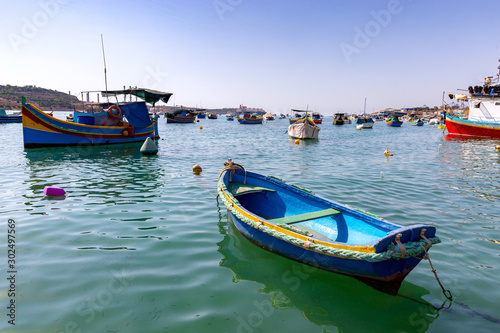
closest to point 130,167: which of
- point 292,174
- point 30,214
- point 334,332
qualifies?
point 30,214

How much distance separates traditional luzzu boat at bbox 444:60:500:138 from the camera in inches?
1205

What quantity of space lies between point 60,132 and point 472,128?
4243cm

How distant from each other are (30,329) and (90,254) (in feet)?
6.58

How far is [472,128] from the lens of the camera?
31609 millimetres

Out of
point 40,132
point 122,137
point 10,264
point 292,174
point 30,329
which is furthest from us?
point 122,137

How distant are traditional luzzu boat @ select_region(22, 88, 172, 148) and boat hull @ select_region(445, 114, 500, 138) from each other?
3443cm

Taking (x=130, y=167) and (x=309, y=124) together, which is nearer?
(x=130, y=167)

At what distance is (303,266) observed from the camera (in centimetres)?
516

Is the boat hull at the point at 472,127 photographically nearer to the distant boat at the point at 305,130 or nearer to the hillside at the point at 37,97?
the distant boat at the point at 305,130

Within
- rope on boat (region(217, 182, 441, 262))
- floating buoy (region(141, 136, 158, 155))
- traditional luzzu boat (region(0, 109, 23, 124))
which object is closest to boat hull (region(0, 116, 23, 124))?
traditional luzzu boat (region(0, 109, 23, 124))

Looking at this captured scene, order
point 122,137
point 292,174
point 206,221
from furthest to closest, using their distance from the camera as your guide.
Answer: point 122,137
point 292,174
point 206,221

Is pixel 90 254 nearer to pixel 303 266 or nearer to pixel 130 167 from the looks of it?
pixel 303 266

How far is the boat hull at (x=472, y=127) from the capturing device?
99.1 feet

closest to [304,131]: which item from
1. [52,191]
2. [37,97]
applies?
[52,191]
